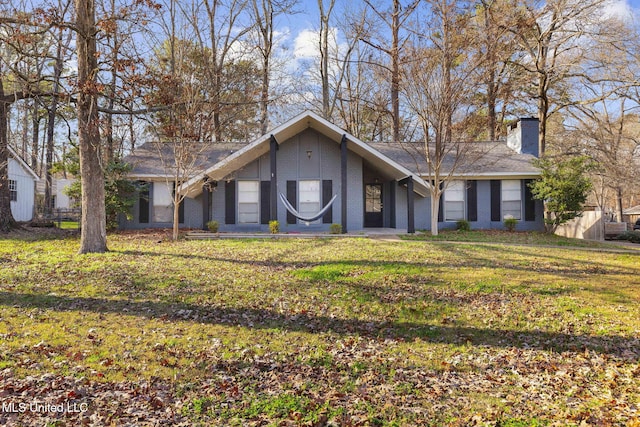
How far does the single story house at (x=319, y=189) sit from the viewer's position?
1527 cm

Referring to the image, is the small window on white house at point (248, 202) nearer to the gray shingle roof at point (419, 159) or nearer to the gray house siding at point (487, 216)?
the gray shingle roof at point (419, 159)

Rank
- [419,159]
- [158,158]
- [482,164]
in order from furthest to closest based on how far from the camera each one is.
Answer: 1. [419,159]
2. [158,158]
3. [482,164]

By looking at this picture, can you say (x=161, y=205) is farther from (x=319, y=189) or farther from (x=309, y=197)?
(x=319, y=189)

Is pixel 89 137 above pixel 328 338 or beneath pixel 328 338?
above

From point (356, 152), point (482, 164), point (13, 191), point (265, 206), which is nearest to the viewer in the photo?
point (356, 152)

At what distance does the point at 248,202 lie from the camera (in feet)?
51.4

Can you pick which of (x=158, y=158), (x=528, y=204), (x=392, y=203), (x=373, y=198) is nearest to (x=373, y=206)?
(x=373, y=198)

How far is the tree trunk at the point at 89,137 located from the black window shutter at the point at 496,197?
541 inches

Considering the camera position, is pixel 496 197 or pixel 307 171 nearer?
pixel 307 171

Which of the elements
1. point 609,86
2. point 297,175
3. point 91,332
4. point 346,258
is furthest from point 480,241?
point 609,86

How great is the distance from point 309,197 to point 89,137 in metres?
8.14

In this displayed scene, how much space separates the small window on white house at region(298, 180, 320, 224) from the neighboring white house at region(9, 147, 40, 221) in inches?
579

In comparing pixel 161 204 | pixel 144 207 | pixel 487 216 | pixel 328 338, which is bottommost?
pixel 328 338

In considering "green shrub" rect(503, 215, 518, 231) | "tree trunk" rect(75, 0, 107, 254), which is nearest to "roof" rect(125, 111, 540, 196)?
"green shrub" rect(503, 215, 518, 231)
